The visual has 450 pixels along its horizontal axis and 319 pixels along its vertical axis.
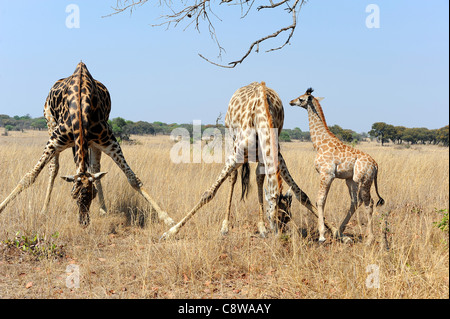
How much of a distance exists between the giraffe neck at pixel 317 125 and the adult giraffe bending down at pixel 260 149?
21.9 inches

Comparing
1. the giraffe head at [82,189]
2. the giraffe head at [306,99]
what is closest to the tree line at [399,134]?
the giraffe head at [306,99]

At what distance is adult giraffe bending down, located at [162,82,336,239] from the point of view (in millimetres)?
5535

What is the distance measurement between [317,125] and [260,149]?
104 centimetres

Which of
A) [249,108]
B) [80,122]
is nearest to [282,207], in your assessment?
[249,108]

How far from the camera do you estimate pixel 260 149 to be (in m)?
6.36

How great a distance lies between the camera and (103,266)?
5527 mm

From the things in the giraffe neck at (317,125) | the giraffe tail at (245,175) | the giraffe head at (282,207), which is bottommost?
the giraffe head at (282,207)

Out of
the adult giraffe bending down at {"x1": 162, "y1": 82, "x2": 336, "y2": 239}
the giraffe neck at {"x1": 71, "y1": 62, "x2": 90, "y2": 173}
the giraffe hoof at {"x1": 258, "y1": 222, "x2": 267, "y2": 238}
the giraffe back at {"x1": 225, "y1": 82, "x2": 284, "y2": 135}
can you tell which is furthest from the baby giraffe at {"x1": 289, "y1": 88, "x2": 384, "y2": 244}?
the giraffe neck at {"x1": 71, "y1": 62, "x2": 90, "y2": 173}

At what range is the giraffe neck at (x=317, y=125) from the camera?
650cm

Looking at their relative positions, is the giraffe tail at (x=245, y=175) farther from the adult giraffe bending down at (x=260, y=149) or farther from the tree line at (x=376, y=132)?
the tree line at (x=376, y=132)

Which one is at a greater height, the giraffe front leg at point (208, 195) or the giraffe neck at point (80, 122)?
the giraffe neck at point (80, 122)

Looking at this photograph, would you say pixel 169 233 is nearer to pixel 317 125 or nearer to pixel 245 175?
pixel 245 175
